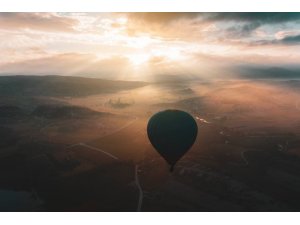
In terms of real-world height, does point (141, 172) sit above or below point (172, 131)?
below

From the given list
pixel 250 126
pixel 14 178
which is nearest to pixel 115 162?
pixel 14 178

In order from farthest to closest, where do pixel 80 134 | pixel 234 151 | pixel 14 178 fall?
pixel 80 134
pixel 234 151
pixel 14 178

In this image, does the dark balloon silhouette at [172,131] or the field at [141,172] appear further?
the field at [141,172]

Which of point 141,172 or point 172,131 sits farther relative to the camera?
point 141,172

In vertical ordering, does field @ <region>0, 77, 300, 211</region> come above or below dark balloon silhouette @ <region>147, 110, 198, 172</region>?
below

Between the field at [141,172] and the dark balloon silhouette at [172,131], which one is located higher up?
the dark balloon silhouette at [172,131]

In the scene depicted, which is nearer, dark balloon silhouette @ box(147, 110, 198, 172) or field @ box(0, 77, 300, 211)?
dark balloon silhouette @ box(147, 110, 198, 172)

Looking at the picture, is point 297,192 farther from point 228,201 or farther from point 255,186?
point 228,201

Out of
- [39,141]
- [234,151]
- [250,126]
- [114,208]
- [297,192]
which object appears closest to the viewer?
[114,208]
